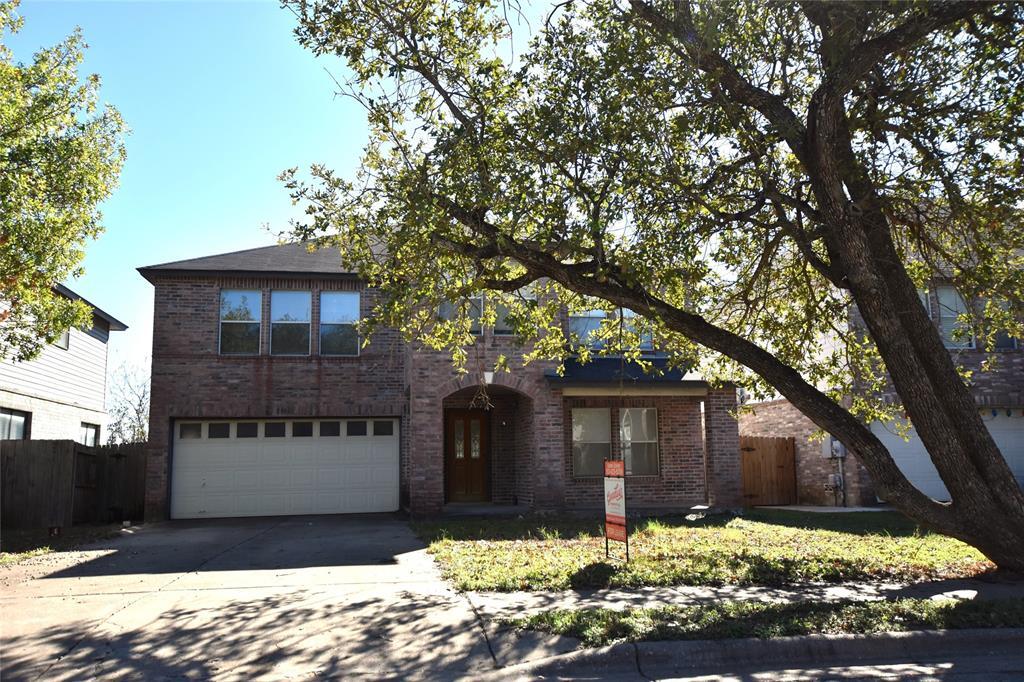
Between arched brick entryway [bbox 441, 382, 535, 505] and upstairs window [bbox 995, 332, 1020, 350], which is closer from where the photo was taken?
arched brick entryway [bbox 441, 382, 535, 505]

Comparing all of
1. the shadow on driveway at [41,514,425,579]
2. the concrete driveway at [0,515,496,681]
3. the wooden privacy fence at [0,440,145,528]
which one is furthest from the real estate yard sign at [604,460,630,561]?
the wooden privacy fence at [0,440,145,528]

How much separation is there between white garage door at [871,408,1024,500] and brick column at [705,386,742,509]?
418 cm

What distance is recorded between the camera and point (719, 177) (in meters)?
9.60

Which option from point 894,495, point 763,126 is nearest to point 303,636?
point 894,495

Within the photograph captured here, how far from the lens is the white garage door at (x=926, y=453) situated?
1881cm

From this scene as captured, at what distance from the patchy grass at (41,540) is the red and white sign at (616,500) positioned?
8.10 meters

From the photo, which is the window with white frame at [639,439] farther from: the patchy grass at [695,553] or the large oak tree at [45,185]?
the large oak tree at [45,185]

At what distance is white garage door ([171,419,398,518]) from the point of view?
1752cm

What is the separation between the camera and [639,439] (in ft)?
57.9

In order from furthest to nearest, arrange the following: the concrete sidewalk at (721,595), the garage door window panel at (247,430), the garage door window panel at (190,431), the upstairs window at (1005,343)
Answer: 1. the upstairs window at (1005,343)
2. the garage door window panel at (247,430)
3. the garage door window panel at (190,431)
4. the concrete sidewalk at (721,595)

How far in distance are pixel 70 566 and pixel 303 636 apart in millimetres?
5588

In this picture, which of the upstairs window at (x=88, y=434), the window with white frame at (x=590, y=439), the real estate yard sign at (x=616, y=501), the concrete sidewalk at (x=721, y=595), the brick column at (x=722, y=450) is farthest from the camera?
the upstairs window at (x=88, y=434)

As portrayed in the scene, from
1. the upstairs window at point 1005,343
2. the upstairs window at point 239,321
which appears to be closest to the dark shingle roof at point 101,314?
the upstairs window at point 239,321

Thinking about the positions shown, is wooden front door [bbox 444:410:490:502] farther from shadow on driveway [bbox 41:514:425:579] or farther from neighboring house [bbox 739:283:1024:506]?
neighboring house [bbox 739:283:1024:506]
